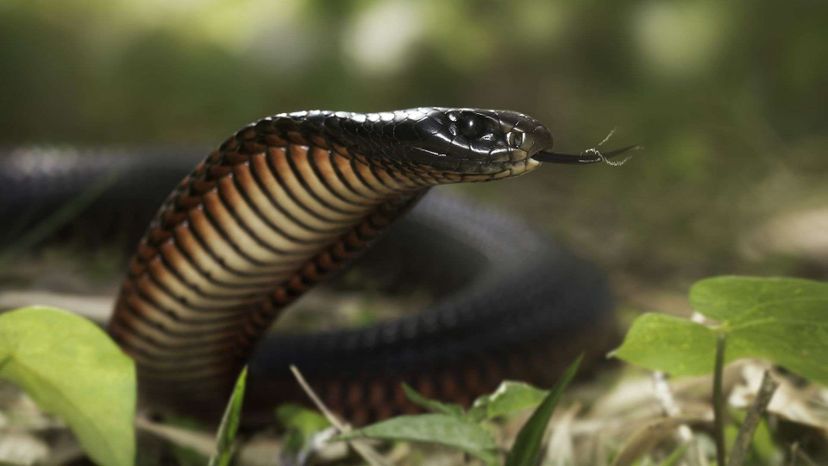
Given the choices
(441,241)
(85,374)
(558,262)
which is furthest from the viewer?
(441,241)

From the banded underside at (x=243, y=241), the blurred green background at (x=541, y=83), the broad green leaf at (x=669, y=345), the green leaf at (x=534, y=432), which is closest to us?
the green leaf at (x=534, y=432)

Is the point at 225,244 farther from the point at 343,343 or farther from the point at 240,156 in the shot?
the point at 343,343

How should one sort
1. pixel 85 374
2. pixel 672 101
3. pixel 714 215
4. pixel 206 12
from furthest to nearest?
1. pixel 672 101
2. pixel 206 12
3. pixel 714 215
4. pixel 85 374

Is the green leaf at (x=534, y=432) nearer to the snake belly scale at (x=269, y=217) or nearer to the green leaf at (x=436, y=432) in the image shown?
the green leaf at (x=436, y=432)

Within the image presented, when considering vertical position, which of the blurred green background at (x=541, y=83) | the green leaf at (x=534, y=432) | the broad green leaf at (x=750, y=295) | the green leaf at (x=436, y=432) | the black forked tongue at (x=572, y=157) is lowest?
the blurred green background at (x=541, y=83)

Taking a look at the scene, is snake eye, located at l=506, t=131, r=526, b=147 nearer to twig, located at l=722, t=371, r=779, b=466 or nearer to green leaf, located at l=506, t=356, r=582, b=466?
green leaf, located at l=506, t=356, r=582, b=466

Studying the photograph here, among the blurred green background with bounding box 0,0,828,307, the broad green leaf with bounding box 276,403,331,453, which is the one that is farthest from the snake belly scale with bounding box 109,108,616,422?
the blurred green background with bounding box 0,0,828,307

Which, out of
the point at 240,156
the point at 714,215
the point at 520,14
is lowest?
the point at 714,215

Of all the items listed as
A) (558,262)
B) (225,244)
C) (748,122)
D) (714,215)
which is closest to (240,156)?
(225,244)

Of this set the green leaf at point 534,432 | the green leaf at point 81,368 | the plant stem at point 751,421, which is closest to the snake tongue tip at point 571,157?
the green leaf at point 534,432
